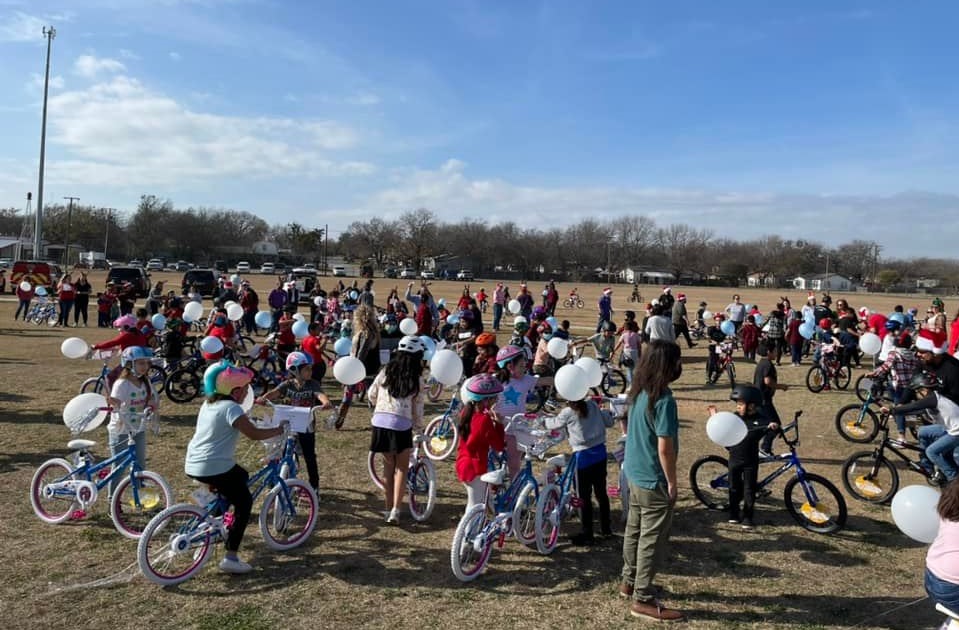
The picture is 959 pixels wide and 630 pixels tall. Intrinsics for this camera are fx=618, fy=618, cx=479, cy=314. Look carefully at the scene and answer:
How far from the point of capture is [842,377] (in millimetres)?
14547

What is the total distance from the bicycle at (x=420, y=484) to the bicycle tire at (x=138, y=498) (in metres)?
1.97

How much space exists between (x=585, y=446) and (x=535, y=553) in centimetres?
107

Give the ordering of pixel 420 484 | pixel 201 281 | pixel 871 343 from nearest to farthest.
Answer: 1. pixel 420 484
2. pixel 871 343
3. pixel 201 281

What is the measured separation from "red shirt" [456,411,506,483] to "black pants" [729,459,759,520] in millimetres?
2786

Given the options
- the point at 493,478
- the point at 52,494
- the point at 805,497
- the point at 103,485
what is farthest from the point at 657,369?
the point at 52,494

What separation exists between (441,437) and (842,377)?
35.4 feet

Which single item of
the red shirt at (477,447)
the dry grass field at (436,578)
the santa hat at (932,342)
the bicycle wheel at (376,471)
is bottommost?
the dry grass field at (436,578)

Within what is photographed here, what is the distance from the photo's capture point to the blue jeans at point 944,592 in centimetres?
346

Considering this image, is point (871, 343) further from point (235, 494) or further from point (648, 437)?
point (235, 494)

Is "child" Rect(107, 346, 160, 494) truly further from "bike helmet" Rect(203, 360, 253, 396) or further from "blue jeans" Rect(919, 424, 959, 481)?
"blue jeans" Rect(919, 424, 959, 481)

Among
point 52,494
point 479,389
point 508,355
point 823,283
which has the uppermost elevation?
point 823,283

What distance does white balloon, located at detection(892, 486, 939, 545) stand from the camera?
3955mm

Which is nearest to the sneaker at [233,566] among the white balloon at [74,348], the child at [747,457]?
the white balloon at [74,348]

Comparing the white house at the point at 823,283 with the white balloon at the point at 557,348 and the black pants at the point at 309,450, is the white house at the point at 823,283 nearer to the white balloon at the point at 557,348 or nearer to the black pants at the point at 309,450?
the white balloon at the point at 557,348
